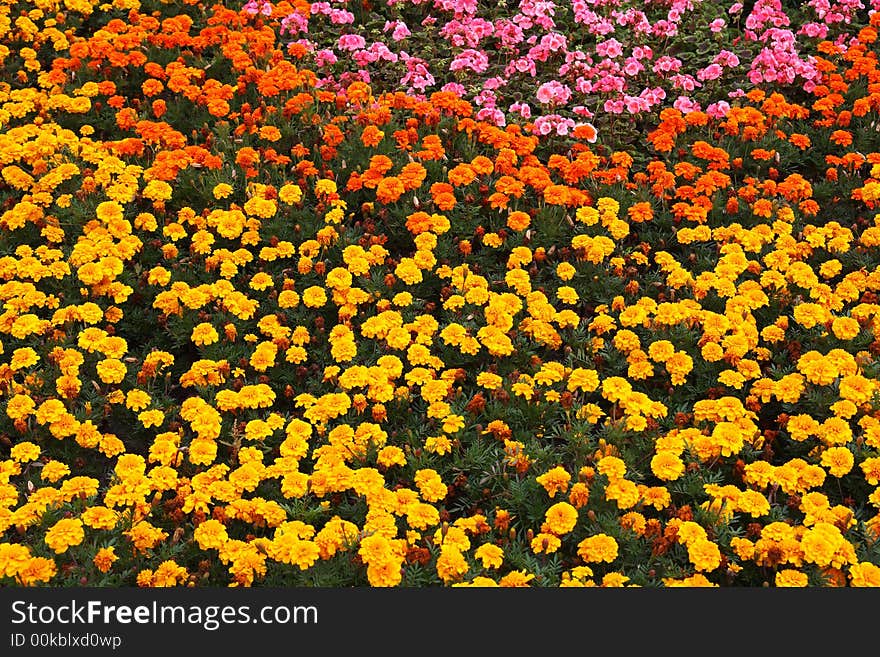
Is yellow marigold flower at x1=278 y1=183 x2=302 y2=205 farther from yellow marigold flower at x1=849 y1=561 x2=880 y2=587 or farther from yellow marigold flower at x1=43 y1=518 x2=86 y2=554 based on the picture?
yellow marigold flower at x1=849 y1=561 x2=880 y2=587

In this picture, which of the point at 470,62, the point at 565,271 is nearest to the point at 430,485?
the point at 565,271

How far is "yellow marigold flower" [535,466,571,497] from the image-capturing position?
184 inches

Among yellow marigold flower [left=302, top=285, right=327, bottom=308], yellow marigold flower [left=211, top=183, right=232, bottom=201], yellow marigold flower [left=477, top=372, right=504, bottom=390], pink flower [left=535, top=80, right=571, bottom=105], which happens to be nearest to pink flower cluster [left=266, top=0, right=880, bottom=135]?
pink flower [left=535, top=80, right=571, bottom=105]

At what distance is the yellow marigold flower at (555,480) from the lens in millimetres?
4672

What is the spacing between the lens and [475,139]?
7426 millimetres

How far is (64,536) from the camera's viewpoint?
4.32 meters

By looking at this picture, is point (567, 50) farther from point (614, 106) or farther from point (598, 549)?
point (598, 549)

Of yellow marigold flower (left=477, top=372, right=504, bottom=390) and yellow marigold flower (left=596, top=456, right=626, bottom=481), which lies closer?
yellow marigold flower (left=596, top=456, right=626, bottom=481)

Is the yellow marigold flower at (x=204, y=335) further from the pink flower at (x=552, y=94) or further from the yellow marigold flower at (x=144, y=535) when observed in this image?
the pink flower at (x=552, y=94)

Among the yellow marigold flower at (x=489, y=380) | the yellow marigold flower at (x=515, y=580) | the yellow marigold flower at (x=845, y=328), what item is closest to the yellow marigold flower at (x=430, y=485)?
the yellow marigold flower at (x=515, y=580)

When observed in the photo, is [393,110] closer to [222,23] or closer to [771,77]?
[222,23]

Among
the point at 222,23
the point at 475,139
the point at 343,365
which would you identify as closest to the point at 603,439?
the point at 343,365

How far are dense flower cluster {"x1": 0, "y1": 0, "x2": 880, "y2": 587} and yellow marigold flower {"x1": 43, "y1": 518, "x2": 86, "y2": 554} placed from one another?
0.05 feet

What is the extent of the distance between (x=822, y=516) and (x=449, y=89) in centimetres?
474
